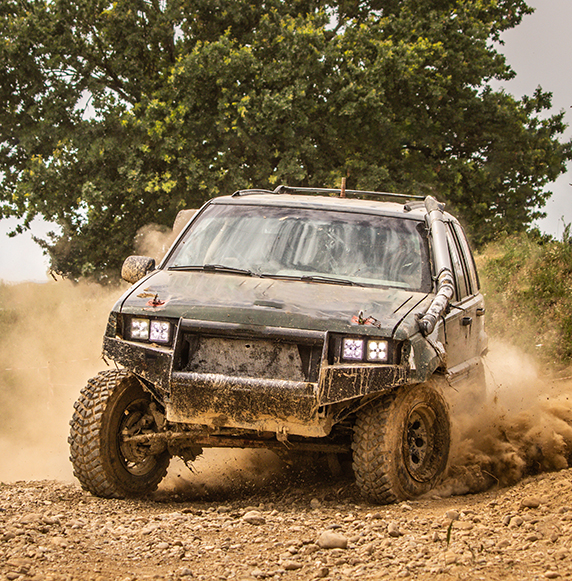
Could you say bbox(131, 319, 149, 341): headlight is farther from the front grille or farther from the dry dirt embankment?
the dry dirt embankment

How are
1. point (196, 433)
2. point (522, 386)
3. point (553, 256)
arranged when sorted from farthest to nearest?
point (553, 256)
point (522, 386)
point (196, 433)

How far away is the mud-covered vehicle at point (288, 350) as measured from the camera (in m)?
5.12

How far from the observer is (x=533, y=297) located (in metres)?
14.6

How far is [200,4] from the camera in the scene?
2411 cm

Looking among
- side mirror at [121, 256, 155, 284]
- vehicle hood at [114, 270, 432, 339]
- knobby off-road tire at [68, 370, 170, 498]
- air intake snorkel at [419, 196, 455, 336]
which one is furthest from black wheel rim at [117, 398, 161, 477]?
air intake snorkel at [419, 196, 455, 336]

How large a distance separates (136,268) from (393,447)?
2446 millimetres

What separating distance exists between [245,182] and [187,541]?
1920 centimetres

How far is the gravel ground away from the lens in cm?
391

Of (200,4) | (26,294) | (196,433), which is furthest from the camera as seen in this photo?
(200,4)

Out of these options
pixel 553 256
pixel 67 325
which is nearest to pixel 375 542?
pixel 553 256

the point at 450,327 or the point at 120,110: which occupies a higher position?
the point at 120,110

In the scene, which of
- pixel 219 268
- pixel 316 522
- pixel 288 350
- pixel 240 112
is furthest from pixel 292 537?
pixel 240 112

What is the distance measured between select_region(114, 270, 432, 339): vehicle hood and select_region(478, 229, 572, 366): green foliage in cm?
795

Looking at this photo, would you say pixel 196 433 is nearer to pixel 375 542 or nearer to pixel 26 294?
pixel 375 542
